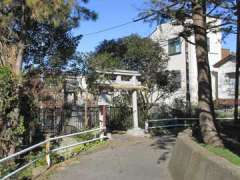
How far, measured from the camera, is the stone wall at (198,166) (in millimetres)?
7790

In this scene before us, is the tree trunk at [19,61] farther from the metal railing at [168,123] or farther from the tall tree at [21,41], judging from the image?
the metal railing at [168,123]

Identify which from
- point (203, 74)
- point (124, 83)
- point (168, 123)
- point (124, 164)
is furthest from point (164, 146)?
point (168, 123)

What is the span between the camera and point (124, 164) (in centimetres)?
1473

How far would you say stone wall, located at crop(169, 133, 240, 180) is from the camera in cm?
779

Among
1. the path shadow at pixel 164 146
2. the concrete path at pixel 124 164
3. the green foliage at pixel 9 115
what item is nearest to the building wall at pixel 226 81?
the path shadow at pixel 164 146

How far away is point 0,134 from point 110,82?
29.8 ft

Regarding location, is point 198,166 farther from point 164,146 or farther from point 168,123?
point 168,123

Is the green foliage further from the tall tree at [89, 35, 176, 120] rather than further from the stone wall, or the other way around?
the tall tree at [89, 35, 176, 120]

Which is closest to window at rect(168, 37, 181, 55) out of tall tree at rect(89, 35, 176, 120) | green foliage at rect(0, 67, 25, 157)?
tall tree at rect(89, 35, 176, 120)

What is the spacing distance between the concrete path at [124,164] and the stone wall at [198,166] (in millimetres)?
647

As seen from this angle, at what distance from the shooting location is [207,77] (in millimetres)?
13688

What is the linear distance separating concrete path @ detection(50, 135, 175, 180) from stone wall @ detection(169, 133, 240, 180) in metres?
0.65

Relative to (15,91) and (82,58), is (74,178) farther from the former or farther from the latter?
(82,58)

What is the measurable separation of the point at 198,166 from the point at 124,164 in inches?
213
